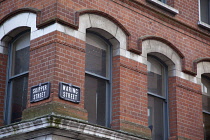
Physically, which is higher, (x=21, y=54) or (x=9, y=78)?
(x=21, y=54)

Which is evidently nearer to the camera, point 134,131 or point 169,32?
point 134,131

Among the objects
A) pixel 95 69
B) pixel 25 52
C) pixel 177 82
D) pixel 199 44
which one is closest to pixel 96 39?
pixel 95 69

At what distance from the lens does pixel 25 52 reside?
11789 mm

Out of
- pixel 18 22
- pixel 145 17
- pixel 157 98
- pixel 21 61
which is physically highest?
pixel 145 17

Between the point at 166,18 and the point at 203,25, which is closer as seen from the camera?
the point at 166,18

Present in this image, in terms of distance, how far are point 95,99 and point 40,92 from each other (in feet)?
5.28

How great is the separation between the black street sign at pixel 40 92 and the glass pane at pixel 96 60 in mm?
1421

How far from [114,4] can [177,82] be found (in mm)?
2709

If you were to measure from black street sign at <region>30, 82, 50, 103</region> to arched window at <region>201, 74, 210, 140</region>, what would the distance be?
554 centimetres

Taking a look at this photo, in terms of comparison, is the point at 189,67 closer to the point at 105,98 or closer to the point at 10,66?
the point at 105,98

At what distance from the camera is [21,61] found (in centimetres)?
1184

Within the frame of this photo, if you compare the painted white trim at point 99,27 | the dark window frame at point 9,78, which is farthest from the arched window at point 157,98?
the dark window frame at point 9,78

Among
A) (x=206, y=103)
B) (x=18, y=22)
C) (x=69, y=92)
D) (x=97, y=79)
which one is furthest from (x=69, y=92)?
(x=206, y=103)

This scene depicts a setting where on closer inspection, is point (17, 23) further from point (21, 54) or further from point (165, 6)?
point (165, 6)
